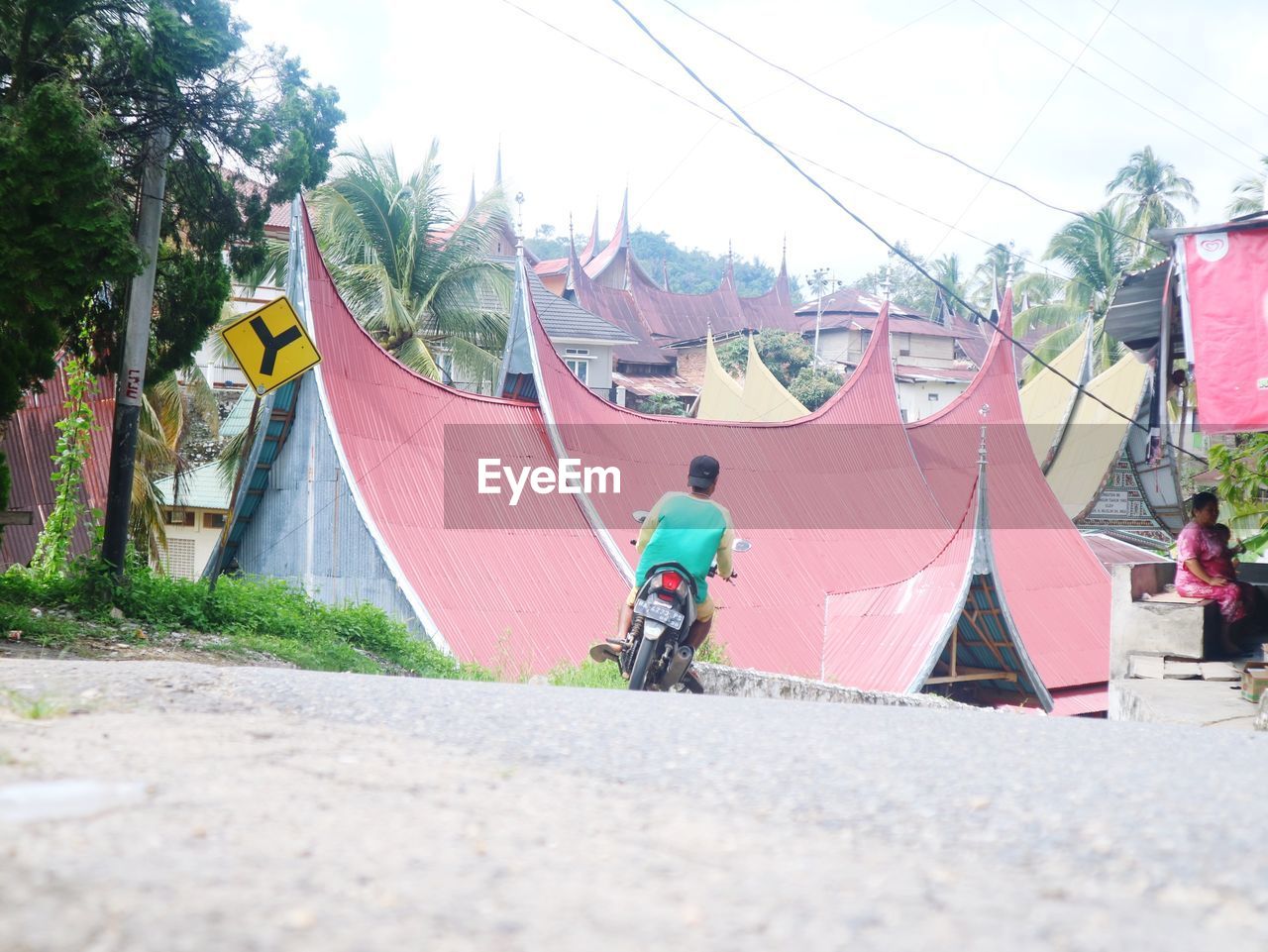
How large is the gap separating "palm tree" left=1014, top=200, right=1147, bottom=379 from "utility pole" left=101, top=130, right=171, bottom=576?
3351 centimetres

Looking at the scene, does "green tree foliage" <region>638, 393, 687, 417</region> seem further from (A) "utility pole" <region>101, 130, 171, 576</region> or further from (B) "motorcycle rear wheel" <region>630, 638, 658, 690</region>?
(B) "motorcycle rear wheel" <region>630, 638, 658, 690</region>

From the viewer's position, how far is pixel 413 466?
13281mm

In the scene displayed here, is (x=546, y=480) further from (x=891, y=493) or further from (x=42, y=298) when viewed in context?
Result: (x=42, y=298)

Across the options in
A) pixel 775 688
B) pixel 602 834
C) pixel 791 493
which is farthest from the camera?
pixel 791 493

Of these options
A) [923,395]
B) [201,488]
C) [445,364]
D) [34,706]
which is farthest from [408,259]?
[923,395]

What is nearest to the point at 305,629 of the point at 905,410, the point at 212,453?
the point at 212,453

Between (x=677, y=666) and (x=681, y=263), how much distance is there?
350 ft

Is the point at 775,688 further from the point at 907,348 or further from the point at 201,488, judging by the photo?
the point at 907,348

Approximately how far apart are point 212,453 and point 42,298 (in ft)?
64.4

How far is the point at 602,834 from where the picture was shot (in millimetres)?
2525

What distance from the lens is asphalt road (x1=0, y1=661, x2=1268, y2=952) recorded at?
6.51ft

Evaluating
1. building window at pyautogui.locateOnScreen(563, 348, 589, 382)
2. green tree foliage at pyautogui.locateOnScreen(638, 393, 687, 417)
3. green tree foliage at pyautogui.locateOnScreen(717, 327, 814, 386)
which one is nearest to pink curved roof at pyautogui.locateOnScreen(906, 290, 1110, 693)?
building window at pyautogui.locateOnScreen(563, 348, 589, 382)

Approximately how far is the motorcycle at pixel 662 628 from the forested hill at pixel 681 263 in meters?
98.5

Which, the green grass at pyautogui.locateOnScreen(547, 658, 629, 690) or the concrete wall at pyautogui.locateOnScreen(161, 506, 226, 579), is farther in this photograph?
the concrete wall at pyautogui.locateOnScreen(161, 506, 226, 579)
